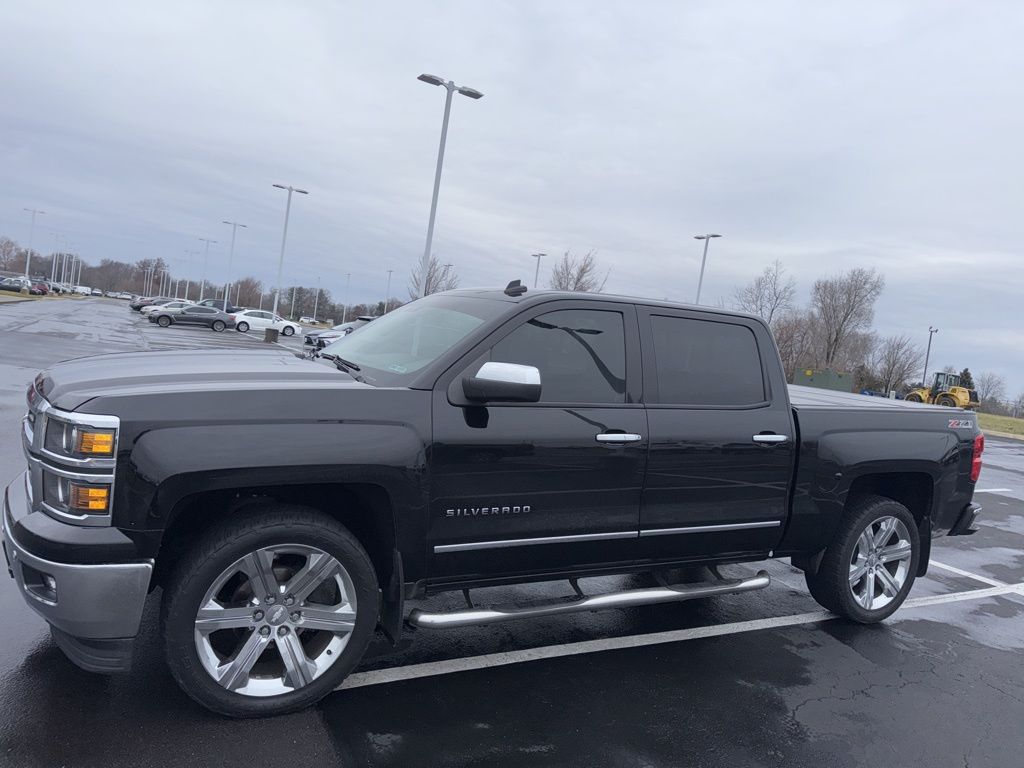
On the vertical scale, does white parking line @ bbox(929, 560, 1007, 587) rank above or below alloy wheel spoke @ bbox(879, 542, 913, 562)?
below

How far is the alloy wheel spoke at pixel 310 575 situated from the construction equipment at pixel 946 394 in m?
43.7

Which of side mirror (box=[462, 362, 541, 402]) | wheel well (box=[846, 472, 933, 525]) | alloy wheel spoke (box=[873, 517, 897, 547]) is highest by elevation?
side mirror (box=[462, 362, 541, 402])

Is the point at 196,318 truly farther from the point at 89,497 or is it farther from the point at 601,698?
the point at 601,698

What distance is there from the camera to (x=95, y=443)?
288cm

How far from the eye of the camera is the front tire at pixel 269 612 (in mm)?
3064

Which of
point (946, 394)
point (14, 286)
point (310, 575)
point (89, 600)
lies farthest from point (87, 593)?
point (14, 286)

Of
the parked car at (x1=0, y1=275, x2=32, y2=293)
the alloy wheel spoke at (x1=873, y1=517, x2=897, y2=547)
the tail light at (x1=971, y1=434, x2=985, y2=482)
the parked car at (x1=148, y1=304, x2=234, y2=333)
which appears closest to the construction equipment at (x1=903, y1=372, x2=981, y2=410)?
the parked car at (x1=148, y1=304, x2=234, y2=333)

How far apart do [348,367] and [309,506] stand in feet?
2.91

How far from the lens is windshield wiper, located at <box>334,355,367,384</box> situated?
3.74 metres

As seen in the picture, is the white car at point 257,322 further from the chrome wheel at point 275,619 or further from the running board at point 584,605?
the chrome wheel at point 275,619

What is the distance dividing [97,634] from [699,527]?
9.72 ft

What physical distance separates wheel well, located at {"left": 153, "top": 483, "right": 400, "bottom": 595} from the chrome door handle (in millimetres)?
1123

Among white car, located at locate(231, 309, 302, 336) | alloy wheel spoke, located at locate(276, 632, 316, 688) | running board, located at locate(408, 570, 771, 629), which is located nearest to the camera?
alloy wheel spoke, located at locate(276, 632, 316, 688)

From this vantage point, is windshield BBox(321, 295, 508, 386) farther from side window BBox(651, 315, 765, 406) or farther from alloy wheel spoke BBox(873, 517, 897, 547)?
alloy wheel spoke BBox(873, 517, 897, 547)
